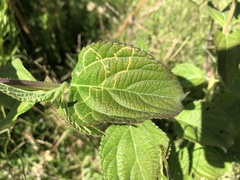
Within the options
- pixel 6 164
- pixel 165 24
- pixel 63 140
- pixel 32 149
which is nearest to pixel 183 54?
pixel 165 24

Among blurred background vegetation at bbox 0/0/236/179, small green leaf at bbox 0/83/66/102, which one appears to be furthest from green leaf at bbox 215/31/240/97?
small green leaf at bbox 0/83/66/102

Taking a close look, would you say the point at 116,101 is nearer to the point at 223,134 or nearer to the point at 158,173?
the point at 158,173

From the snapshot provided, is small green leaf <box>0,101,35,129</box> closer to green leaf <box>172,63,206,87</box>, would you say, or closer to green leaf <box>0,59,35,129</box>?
green leaf <box>0,59,35,129</box>

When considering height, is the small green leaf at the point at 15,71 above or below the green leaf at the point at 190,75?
above

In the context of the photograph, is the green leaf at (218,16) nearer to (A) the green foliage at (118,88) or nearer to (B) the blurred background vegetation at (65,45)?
(B) the blurred background vegetation at (65,45)

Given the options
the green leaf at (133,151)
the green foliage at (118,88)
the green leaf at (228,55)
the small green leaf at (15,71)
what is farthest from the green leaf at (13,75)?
the green leaf at (228,55)
